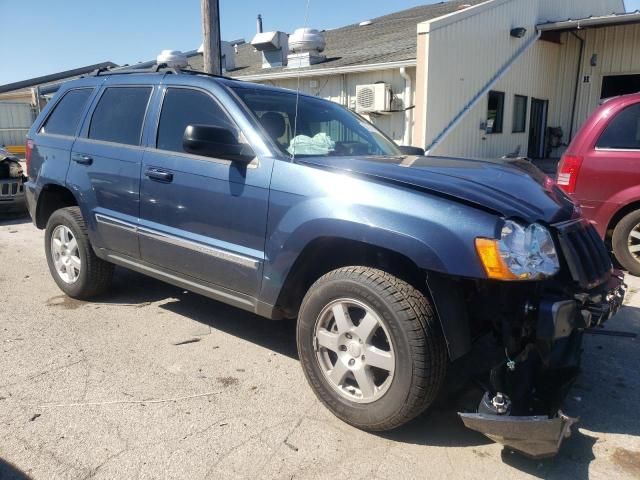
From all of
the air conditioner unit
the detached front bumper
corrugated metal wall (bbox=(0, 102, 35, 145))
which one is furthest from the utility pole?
corrugated metal wall (bbox=(0, 102, 35, 145))

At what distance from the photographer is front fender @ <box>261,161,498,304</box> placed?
253 centimetres

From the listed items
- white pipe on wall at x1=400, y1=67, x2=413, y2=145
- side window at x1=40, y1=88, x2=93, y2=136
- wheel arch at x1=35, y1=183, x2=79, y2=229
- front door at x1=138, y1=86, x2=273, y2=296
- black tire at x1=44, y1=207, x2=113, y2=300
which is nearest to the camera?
front door at x1=138, y1=86, x2=273, y2=296

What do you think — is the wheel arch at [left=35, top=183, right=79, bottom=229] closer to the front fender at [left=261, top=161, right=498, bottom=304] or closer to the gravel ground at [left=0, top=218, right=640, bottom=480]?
the gravel ground at [left=0, top=218, right=640, bottom=480]

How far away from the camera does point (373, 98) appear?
1160cm

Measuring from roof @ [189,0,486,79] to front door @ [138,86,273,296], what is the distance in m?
8.09

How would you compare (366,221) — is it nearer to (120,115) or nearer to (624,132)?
(120,115)

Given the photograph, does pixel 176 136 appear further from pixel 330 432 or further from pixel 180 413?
pixel 330 432

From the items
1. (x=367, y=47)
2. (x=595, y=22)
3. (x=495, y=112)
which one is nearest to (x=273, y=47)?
(x=367, y=47)

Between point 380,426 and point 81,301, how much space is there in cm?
324

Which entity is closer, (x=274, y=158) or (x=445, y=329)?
(x=445, y=329)

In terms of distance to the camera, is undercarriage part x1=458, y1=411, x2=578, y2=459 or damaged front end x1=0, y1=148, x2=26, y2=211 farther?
damaged front end x1=0, y1=148, x2=26, y2=211

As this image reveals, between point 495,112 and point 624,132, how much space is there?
840cm

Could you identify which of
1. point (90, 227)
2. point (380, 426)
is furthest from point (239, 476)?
point (90, 227)

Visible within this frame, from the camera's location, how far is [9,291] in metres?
5.19
